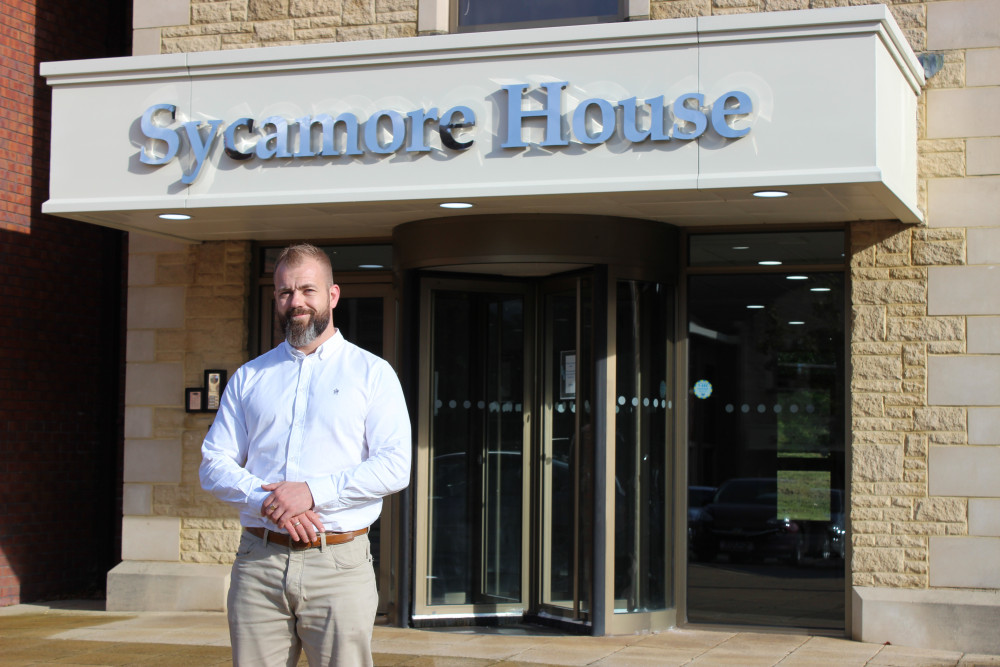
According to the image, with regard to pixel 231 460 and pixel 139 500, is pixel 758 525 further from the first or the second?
pixel 231 460

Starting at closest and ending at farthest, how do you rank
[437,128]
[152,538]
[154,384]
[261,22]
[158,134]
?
[437,128], [158,134], [261,22], [152,538], [154,384]

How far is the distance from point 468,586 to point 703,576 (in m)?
1.79

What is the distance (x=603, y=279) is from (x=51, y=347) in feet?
18.0

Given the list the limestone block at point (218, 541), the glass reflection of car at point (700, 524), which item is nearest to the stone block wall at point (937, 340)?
the glass reflection of car at point (700, 524)

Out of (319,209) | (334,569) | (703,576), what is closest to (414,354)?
(319,209)

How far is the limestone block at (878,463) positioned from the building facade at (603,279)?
0.02 m

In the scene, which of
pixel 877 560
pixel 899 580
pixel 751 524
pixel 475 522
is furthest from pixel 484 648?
pixel 899 580

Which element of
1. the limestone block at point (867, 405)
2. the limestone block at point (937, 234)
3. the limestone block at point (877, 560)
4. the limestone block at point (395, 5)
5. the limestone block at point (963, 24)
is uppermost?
the limestone block at point (395, 5)

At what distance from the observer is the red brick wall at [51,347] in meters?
10.5

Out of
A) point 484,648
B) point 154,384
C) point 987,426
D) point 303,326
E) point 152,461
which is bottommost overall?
point 484,648

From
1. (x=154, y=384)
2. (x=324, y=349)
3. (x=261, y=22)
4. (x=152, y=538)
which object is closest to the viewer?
(x=324, y=349)

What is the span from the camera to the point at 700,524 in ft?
29.6

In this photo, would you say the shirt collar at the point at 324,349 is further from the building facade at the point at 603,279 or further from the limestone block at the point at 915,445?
the limestone block at the point at 915,445

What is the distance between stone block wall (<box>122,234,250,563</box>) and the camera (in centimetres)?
973
